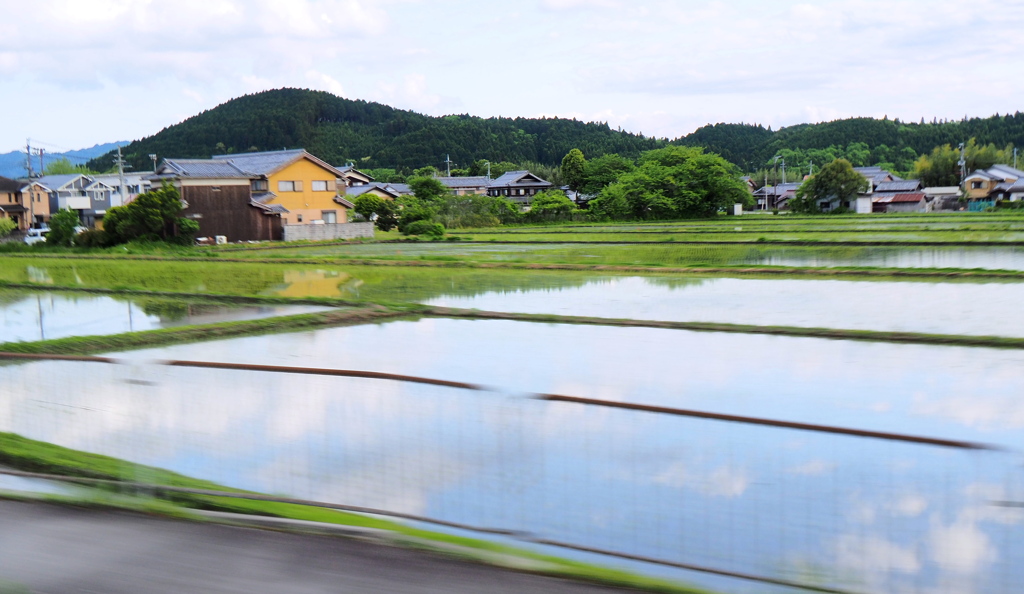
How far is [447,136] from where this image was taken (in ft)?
299

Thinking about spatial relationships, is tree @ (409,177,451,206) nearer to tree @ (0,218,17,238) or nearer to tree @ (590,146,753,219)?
tree @ (590,146,753,219)

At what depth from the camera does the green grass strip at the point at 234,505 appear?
134 inches

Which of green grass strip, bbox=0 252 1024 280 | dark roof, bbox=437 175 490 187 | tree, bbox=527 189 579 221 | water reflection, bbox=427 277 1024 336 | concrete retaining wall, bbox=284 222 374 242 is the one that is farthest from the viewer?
dark roof, bbox=437 175 490 187

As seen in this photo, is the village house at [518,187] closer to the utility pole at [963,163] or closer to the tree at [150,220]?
the utility pole at [963,163]

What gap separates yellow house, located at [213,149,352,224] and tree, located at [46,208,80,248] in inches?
303

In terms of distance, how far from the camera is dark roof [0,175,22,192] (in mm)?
50000

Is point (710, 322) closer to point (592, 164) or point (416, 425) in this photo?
point (416, 425)

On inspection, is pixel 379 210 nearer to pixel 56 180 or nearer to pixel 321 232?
pixel 321 232

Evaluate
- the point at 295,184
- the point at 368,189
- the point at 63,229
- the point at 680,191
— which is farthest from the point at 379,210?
the point at 680,191

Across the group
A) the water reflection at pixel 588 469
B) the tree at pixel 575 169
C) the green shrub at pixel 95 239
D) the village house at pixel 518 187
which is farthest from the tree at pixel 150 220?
the village house at pixel 518 187

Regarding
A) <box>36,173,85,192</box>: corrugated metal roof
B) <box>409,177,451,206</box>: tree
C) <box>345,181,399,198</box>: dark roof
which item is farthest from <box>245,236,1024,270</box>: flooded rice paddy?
<box>36,173,85,192</box>: corrugated metal roof

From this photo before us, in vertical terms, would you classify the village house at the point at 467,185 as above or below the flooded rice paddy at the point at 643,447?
above

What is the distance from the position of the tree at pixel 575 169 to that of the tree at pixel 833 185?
16536mm

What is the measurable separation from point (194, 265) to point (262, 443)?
19471mm
